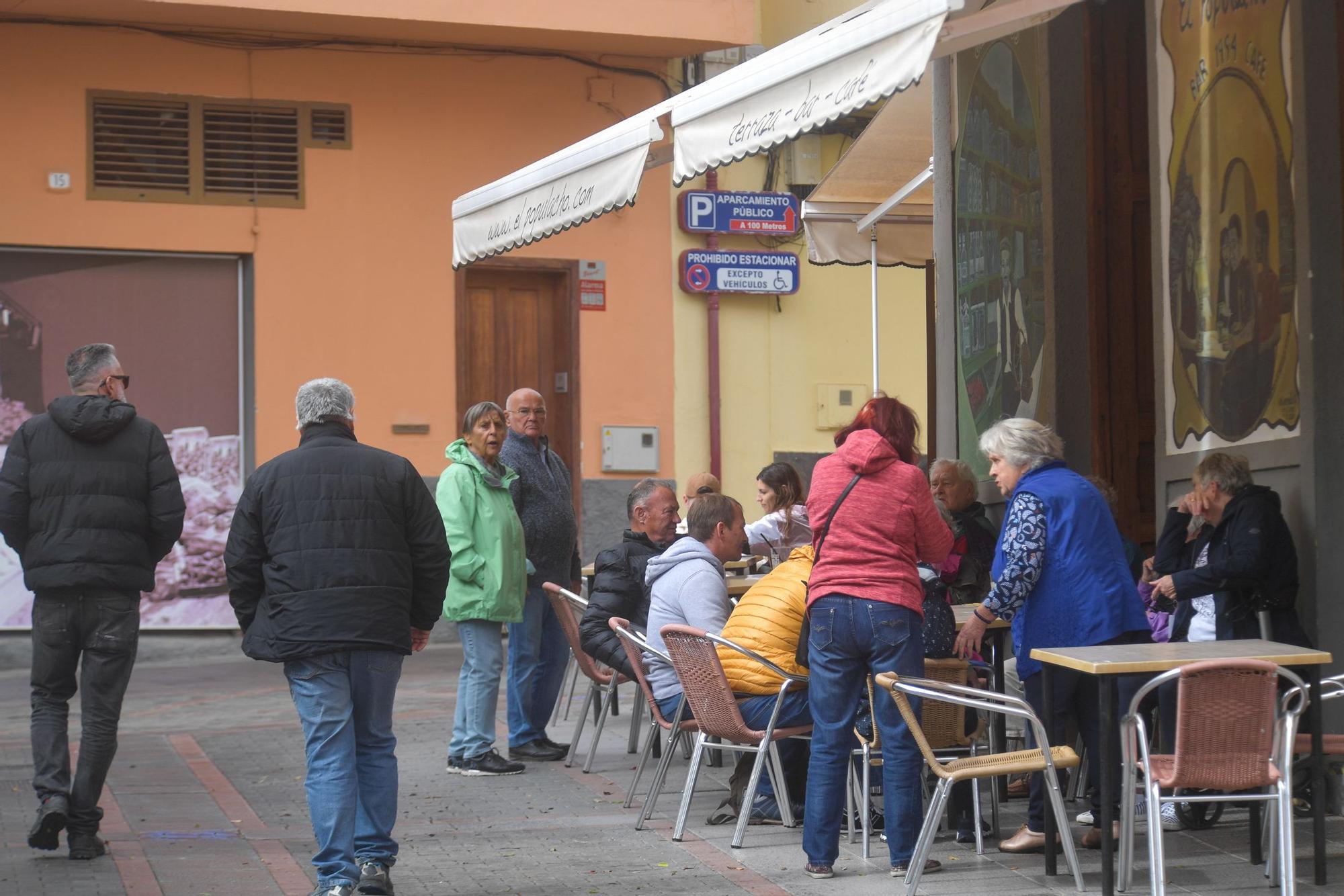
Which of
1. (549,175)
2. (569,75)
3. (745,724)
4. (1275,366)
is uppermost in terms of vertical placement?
(569,75)

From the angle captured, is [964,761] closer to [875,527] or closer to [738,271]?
[875,527]

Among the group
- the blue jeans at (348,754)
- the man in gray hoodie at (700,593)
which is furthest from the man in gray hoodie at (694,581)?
the blue jeans at (348,754)

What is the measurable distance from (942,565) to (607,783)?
188cm

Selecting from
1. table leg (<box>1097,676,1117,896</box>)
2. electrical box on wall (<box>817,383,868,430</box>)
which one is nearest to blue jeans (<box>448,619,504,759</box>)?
table leg (<box>1097,676,1117,896</box>)

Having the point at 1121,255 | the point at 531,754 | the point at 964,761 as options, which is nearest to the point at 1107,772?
the point at 964,761

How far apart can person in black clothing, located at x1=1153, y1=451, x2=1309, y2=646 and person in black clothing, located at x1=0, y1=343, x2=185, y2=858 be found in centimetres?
401

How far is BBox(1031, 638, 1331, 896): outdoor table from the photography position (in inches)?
226

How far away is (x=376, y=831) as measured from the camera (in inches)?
243

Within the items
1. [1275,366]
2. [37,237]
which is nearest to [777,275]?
[37,237]

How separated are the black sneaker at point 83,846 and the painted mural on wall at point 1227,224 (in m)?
4.99

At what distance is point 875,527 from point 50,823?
325 cm

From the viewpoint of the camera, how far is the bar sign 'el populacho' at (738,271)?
16.0 metres

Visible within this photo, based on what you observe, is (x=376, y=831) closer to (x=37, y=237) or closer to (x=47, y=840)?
(x=47, y=840)

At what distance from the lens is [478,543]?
346 inches
